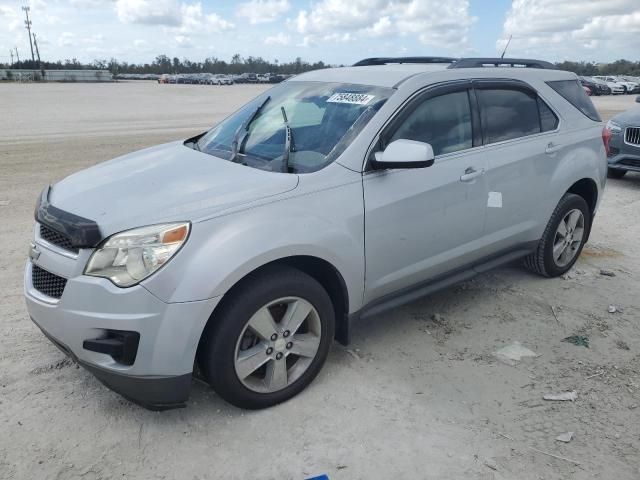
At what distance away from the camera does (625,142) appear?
8633 mm

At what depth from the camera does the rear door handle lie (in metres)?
4.37

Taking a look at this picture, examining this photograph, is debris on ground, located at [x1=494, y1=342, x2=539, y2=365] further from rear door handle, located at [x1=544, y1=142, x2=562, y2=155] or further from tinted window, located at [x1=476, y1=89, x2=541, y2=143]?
rear door handle, located at [x1=544, y1=142, x2=562, y2=155]

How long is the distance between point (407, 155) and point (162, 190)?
4.42 feet

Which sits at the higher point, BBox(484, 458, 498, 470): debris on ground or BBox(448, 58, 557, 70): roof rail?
BBox(448, 58, 557, 70): roof rail

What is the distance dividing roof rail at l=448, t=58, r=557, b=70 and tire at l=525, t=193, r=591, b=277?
114 centimetres

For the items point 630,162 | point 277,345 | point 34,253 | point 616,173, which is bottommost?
point 616,173

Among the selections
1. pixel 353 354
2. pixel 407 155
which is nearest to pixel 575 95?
pixel 407 155

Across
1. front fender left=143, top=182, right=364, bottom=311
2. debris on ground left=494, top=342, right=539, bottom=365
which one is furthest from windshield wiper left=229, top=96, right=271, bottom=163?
debris on ground left=494, top=342, right=539, bottom=365

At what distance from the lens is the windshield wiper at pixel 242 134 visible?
11.6ft

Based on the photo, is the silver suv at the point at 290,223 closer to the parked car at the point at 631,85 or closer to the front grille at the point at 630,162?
the front grille at the point at 630,162

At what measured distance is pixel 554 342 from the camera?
12.7ft

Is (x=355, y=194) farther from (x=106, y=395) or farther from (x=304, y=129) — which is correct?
(x=106, y=395)

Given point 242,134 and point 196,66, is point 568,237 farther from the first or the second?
point 196,66

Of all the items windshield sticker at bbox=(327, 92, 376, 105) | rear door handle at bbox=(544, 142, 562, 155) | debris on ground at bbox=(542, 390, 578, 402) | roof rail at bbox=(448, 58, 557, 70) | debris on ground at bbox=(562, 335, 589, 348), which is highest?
roof rail at bbox=(448, 58, 557, 70)
